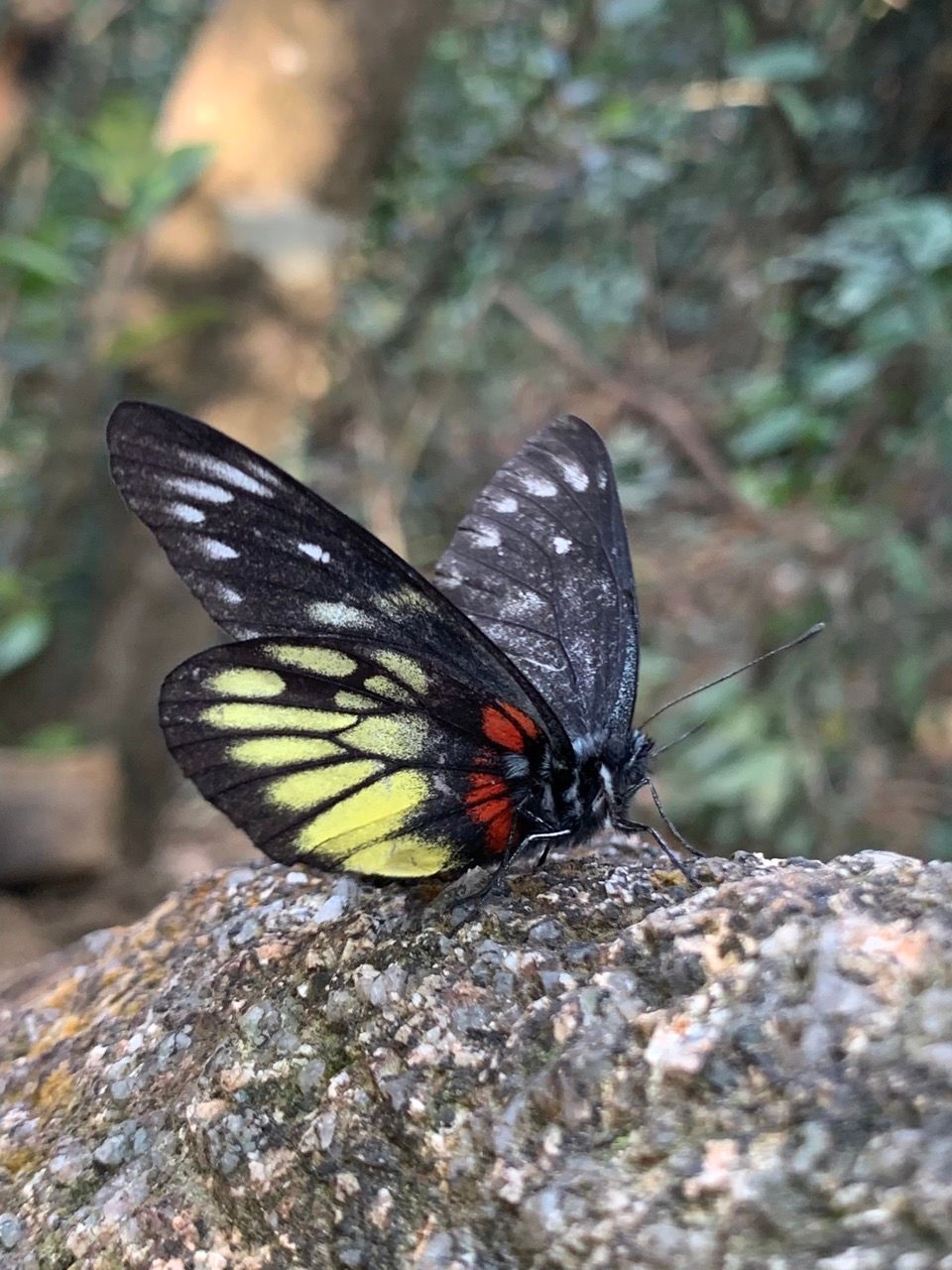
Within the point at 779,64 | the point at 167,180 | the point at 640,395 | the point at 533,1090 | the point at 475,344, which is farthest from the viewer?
the point at 475,344

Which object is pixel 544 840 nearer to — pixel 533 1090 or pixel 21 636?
pixel 533 1090

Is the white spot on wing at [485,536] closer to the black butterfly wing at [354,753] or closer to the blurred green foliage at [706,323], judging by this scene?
the black butterfly wing at [354,753]

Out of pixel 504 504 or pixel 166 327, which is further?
pixel 166 327

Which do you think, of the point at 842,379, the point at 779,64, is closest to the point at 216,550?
the point at 842,379

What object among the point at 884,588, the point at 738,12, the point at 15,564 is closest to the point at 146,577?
the point at 15,564

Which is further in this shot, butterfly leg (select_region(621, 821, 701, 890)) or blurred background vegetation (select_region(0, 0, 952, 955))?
blurred background vegetation (select_region(0, 0, 952, 955))

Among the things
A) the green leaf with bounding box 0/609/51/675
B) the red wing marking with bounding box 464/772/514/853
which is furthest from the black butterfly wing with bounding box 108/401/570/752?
the green leaf with bounding box 0/609/51/675

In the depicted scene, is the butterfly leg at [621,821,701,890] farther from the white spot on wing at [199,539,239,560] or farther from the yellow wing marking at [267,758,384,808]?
the white spot on wing at [199,539,239,560]

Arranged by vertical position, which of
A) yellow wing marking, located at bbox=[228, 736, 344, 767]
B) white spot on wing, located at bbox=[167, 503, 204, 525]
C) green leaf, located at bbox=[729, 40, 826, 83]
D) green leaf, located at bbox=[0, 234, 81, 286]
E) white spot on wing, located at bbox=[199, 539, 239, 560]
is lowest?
yellow wing marking, located at bbox=[228, 736, 344, 767]
